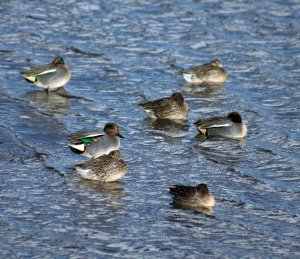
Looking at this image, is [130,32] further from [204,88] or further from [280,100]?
[280,100]

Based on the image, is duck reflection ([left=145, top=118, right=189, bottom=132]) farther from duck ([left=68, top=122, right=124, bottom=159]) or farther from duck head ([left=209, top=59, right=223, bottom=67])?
duck head ([left=209, top=59, right=223, bottom=67])

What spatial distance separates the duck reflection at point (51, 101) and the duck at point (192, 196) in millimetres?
4620

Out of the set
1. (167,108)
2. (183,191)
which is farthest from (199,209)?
(167,108)

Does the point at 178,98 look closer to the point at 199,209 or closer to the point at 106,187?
the point at 106,187

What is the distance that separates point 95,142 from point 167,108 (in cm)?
268

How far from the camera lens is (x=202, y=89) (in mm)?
18016

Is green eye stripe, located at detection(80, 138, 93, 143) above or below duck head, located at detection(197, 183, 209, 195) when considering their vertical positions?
below

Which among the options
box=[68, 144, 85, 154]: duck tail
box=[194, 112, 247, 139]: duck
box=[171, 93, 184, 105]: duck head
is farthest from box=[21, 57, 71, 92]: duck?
box=[68, 144, 85, 154]: duck tail

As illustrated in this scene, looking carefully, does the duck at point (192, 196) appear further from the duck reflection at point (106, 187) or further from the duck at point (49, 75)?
the duck at point (49, 75)

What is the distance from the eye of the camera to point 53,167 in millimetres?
12711

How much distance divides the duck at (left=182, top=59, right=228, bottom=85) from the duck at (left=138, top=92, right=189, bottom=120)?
206 cm

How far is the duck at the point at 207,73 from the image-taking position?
17.7 meters

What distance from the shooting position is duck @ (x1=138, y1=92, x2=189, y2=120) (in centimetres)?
1563

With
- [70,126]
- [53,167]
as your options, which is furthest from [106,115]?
[53,167]
